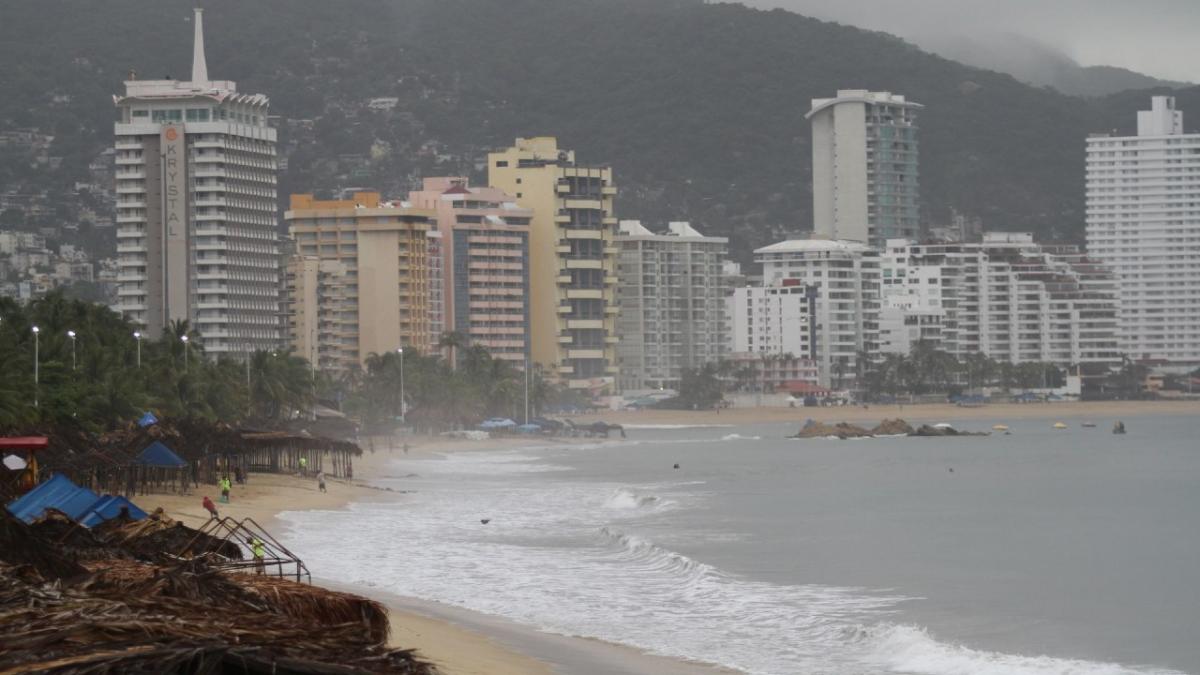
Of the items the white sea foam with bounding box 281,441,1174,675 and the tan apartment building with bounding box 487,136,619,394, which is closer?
the white sea foam with bounding box 281,441,1174,675

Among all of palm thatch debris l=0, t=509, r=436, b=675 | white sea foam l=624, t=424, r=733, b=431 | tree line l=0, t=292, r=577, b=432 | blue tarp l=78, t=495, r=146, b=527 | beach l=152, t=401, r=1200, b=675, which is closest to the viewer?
palm thatch debris l=0, t=509, r=436, b=675

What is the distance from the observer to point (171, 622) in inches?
534

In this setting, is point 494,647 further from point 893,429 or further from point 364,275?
point 364,275

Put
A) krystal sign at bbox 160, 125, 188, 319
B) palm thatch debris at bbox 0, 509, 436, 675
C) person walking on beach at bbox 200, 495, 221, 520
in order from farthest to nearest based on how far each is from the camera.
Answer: krystal sign at bbox 160, 125, 188, 319
person walking on beach at bbox 200, 495, 221, 520
palm thatch debris at bbox 0, 509, 436, 675

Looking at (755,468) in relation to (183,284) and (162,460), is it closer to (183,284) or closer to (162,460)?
(162,460)

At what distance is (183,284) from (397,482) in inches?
3034

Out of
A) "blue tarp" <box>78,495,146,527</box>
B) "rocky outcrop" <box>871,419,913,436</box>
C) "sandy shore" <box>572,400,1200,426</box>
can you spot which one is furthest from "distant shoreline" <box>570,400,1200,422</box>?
"blue tarp" <box>78,495,146,527</box>

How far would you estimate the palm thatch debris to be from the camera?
1245 centimetres

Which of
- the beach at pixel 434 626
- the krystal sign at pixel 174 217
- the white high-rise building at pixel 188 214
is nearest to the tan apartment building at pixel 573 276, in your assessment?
the white high-rise building at pixel 188 214

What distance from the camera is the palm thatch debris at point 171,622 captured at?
40.9 ft

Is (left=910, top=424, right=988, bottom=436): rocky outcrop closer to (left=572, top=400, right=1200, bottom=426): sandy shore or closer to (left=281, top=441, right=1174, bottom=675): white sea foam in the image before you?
(left=572, top=400, right=1200, bottom=426): sandy shore

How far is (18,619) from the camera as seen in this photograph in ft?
43.9

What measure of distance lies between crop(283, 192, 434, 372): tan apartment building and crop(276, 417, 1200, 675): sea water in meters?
86.0

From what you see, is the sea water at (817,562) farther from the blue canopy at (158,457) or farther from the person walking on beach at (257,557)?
the person walking on beach at (257,557)
